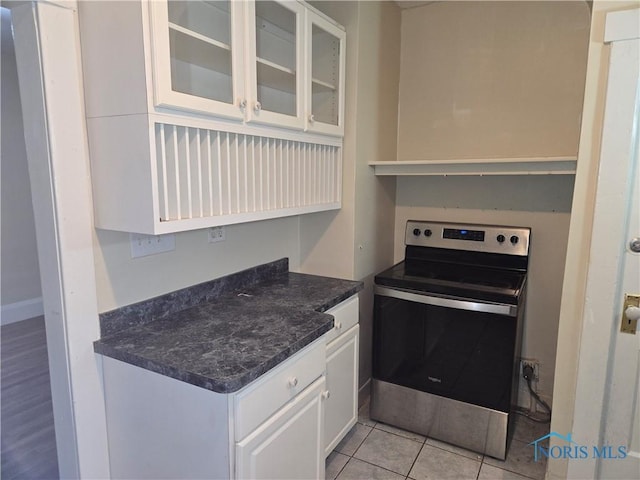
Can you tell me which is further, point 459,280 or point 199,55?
point 459,280

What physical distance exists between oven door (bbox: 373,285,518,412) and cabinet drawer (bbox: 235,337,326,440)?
69 centimetres

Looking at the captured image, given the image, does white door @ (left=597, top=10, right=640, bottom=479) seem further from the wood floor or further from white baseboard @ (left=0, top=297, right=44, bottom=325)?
white baseboard @ (left=0, top=297, right=44, bottom=325)

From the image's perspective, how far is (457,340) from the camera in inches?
80.3

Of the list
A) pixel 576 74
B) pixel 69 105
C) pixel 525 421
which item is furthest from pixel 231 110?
pixel 525 421

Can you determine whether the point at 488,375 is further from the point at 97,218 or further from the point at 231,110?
the point at 97,218

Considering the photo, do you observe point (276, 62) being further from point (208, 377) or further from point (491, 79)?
point (491, 79)

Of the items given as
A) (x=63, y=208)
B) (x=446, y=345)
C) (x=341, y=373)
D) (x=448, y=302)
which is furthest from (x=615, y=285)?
(x=63, y=208)

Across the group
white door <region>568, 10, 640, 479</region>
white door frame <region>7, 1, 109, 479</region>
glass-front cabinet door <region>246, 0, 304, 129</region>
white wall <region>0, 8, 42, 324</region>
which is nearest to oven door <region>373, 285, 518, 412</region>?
white door <region>568, 10, 640, 479</region>

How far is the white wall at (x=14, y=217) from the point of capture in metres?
3.70

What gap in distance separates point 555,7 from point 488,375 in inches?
76.5

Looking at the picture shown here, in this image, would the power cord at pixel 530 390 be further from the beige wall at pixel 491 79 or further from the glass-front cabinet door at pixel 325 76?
the glass-front cabinet door at pixel 325 76

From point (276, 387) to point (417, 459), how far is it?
3.71 feet

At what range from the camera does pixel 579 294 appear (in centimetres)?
149

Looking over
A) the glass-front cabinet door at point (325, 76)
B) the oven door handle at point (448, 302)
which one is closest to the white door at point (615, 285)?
the oven door handle at point (448, 302)
